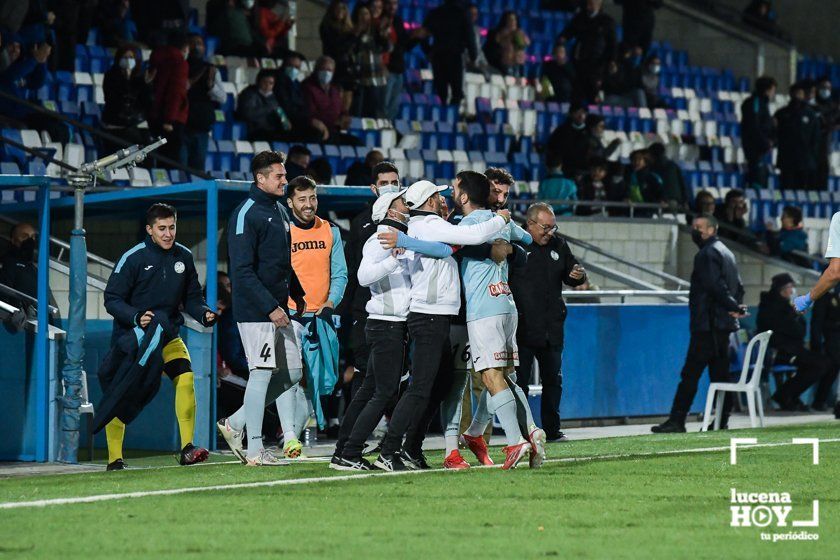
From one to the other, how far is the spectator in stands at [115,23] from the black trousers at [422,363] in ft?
37.2

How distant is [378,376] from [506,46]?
16180 millimetres

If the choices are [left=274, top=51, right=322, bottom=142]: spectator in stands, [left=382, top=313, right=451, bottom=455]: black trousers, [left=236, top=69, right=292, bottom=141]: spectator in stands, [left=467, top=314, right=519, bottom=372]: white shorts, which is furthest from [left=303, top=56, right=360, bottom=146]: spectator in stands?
[left=382, top=313, right=451, bottom=455]: black trousers

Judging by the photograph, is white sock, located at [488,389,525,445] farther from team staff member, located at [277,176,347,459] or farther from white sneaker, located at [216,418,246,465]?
team staff member, located at [277,176,347,459]

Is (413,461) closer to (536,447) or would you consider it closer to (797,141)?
(536,447)

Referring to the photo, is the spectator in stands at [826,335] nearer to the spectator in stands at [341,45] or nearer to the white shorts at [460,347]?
the spectator in stands at [341,45]

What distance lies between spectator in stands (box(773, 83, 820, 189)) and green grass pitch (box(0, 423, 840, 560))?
1579 centimetres

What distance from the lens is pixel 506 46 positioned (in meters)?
25.5

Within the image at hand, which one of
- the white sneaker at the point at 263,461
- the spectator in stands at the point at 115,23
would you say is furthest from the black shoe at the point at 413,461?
the spectator in stands at the point at 115,23

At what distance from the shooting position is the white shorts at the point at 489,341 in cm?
998

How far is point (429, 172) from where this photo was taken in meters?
22.1

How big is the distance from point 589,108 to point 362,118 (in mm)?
5128

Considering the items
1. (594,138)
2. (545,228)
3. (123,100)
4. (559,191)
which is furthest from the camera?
(594,138)

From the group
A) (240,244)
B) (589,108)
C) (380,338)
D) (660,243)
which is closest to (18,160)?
(240,244)

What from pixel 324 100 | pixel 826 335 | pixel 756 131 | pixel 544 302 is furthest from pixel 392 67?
pixel 544 302
